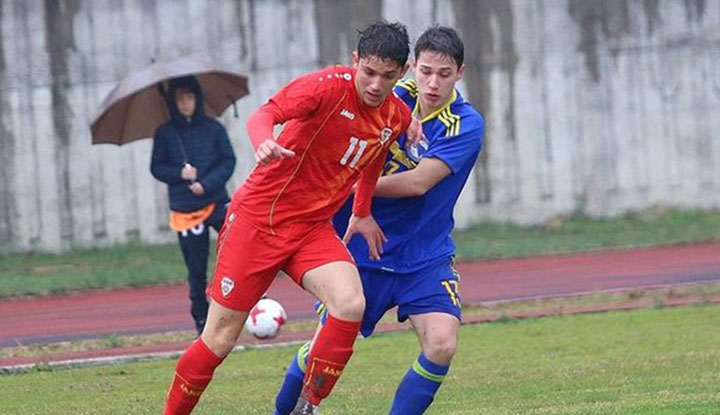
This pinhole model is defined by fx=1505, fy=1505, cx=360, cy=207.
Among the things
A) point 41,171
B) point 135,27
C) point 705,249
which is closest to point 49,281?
point 41,171

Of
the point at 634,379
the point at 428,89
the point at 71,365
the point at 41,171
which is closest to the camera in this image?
the point at 428,89

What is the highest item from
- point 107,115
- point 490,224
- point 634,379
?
point 107,115

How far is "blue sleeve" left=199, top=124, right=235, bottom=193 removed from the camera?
13055 mm

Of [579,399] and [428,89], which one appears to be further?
[579,399]

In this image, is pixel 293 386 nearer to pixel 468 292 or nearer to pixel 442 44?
pixel 442 44

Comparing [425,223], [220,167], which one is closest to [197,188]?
[220,167]

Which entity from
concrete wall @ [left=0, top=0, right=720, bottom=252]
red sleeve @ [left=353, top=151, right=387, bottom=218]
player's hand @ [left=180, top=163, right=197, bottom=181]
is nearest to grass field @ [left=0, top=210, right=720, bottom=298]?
concrete wall @ [left=0, top=0, right=720, bottom=252]

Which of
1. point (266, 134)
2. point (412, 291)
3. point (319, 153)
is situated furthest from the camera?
point (412, 291)

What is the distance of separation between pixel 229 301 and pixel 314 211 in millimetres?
609

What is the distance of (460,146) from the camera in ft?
25.7

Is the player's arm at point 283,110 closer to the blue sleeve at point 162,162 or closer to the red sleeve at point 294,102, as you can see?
the red sleeve at point 294,102

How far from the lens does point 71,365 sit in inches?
469

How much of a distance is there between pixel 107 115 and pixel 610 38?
36.8 ft

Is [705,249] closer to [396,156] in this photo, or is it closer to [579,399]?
[579,399]
